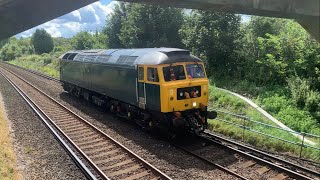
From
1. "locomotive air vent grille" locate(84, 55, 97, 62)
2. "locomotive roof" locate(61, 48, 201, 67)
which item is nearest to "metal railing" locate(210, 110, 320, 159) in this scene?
"locomotive roof" locate(61, 48, 201, 67)

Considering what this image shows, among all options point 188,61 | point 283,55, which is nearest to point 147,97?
point 188,61

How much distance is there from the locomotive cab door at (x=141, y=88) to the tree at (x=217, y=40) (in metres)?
10.6

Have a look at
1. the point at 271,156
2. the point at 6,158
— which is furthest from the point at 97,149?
the point at 271,156

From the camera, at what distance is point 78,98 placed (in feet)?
84.3

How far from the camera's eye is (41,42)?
10169 cm

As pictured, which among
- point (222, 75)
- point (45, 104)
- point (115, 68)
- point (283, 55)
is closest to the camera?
point (115, 68)

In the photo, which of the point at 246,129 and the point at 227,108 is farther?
the point at 227,108

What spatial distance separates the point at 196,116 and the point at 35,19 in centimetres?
1059

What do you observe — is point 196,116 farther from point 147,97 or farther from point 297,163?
point 297,163

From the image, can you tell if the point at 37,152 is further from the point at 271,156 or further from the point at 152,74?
the point at 271,156

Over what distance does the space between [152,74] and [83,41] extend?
2073 inches

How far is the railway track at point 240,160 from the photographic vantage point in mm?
10683

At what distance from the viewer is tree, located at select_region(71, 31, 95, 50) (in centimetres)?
6286

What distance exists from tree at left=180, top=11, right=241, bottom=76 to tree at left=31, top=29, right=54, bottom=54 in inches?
3304
